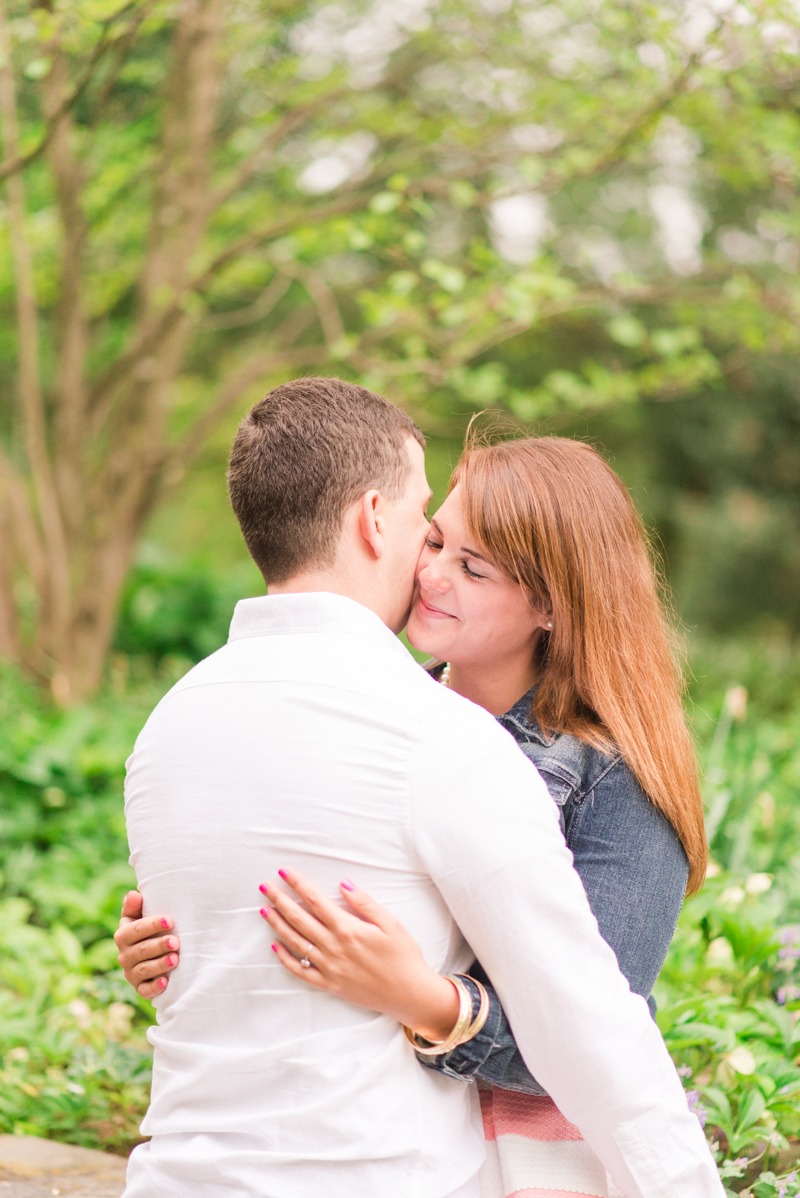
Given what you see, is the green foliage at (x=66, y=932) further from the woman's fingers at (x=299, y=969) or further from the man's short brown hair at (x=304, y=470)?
the man's short brown hair at (x=304, y=470)

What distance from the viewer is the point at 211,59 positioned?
212 inches

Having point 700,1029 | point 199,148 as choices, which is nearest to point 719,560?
point 199,148

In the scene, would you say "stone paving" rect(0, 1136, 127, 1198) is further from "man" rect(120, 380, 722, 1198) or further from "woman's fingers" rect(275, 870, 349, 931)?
"woman's fingers" rect(275, 870, 349, 931)

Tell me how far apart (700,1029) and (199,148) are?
516 centimetres

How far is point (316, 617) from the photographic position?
1.58 m

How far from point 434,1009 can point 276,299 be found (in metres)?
5.76

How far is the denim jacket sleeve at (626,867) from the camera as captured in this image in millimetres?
1718

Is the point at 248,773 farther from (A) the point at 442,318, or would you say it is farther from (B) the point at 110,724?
(B) the point at 110,724

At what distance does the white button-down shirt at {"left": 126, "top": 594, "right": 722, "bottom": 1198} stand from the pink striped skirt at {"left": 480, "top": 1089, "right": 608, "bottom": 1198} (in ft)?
0.34

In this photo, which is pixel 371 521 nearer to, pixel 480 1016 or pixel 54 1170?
pixel 480 1016

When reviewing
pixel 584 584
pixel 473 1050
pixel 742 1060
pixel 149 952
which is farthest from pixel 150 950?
pixel 742 1060

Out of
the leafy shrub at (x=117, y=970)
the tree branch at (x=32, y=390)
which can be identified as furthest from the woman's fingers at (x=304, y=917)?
the tree branch at (x=32, y=390)

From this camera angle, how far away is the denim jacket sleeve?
1.72 meters

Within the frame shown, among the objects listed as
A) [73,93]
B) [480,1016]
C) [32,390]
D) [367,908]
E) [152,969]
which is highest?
[73,93]
